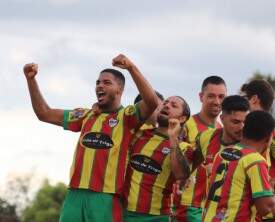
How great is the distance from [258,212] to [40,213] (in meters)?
38.3

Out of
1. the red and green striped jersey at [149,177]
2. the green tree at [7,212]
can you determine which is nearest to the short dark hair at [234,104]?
the red and green striped jersey at [149,177]

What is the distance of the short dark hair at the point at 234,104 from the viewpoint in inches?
465

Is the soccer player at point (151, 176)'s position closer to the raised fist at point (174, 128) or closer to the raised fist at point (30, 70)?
the raised fist at point (174, 128)

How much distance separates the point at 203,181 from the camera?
1398 centimetres

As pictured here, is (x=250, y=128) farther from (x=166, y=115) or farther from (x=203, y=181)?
(x=203, y=181)

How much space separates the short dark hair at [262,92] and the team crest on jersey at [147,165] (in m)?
1.46

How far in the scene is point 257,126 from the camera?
10812 millimetres

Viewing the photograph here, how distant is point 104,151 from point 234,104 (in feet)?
4.95

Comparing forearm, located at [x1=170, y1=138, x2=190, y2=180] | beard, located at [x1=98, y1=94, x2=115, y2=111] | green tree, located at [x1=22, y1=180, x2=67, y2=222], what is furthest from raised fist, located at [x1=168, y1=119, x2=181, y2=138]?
green tree, located at [x1=22, y1=180, x2=67, y2=222]

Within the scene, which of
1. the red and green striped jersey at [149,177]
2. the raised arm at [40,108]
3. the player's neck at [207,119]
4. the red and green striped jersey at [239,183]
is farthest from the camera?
the player's neck at [207,119]

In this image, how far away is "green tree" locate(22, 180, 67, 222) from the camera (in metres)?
48.0

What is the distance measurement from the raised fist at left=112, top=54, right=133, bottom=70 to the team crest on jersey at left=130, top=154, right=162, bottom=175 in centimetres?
109

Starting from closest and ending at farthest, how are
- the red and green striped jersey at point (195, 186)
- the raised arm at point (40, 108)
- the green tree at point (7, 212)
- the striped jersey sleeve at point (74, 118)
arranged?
the striped jersey sleeve at point (74, 118)
the raised arm at point (40, 108)
the red and green striped jersey at point (195, 186)
the green tree at point (7, 212)

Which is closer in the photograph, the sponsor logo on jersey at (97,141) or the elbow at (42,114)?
the sponsor logo on jersey at (97,141)
